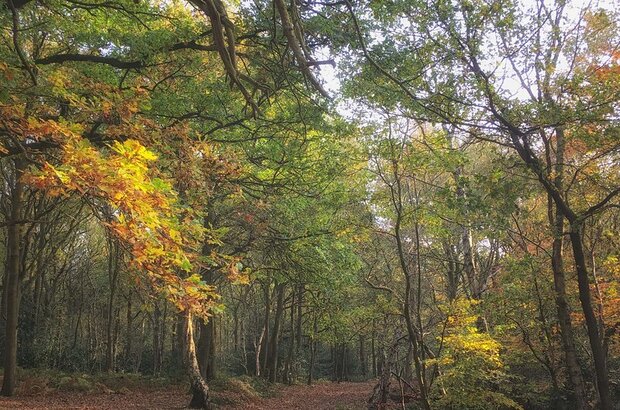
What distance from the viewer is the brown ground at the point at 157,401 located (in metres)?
11.4

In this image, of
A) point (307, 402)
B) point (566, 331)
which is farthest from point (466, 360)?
point (307, 402)

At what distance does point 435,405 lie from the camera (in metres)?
11.4

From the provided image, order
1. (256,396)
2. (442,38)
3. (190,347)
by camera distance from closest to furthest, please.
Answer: (442,38) < (190,347) < (256,396)

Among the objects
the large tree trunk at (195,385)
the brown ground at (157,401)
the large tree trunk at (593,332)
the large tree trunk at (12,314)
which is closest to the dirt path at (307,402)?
the brown ground at (157,401)

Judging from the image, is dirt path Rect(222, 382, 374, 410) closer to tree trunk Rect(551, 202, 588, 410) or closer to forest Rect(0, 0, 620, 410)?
forest Rect(0, 0, 620, 410)

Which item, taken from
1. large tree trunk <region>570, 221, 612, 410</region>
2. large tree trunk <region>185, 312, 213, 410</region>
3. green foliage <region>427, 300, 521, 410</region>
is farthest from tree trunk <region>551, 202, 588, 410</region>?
large tree trunk <region>185, 312, 213, 410</region>

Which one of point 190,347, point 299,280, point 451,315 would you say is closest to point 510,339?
point 451,315

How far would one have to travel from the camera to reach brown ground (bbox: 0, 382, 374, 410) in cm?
1142

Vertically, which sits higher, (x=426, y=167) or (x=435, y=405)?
(x=426, y=167)

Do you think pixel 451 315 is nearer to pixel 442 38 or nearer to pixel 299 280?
pixel 299 280

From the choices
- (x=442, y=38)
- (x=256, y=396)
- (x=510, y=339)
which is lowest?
(x=256, y=396)

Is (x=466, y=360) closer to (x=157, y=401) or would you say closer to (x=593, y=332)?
(x=593, y=332)

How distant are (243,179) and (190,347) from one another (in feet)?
19.9

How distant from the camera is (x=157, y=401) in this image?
45.5ft
